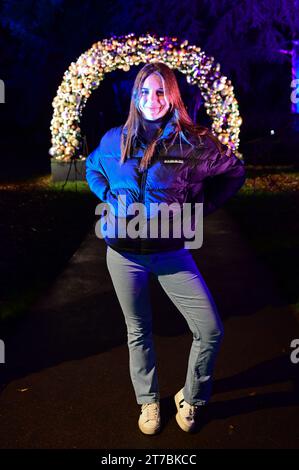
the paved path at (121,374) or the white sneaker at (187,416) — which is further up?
the white sneaker at (187,416)

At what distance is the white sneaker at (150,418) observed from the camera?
321 cm

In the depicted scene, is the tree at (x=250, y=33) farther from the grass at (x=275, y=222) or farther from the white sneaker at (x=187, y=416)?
the white sneaker at (x=187, y=416)

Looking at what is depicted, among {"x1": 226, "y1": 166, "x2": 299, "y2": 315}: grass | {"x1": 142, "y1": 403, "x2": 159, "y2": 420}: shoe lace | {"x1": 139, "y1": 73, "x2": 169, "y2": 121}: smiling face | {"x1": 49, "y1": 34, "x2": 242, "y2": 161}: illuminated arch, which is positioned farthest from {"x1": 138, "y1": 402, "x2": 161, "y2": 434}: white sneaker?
Answer: {"x1": 49, "y1": 34, "x2": 242, "y2": 161}: illuminated arch

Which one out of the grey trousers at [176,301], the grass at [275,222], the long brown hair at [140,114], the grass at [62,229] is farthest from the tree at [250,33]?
the grey trousers at [176,301]

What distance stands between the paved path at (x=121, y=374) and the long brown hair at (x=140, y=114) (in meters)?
1.60

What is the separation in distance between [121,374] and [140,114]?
75.7 inches

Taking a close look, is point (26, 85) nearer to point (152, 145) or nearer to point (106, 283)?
point (106, 283)

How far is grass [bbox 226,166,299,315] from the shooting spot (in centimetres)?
666

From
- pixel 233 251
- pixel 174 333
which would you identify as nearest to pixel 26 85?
pixel 233 251

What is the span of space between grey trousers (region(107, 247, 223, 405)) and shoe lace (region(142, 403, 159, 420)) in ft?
0.55

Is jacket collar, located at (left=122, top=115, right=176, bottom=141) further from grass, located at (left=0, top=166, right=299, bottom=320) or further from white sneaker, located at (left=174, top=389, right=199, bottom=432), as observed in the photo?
grass, located at (left=0, top=166, right=299, bottom=320)

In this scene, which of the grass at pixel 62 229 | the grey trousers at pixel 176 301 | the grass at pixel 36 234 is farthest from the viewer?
the grass at pixel 62 229

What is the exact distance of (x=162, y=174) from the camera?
9.69 feet

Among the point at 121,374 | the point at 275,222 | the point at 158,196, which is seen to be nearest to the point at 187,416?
the point at 121,374
